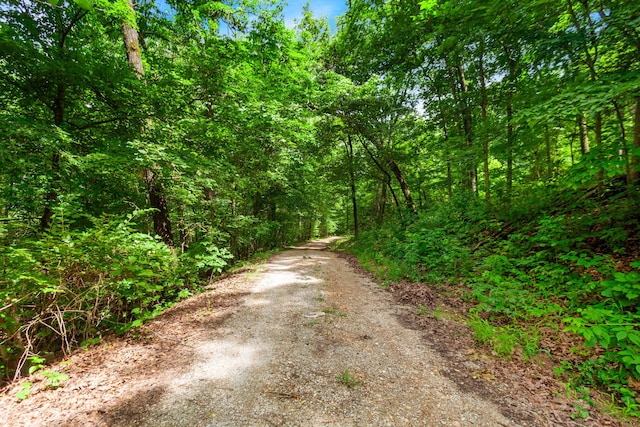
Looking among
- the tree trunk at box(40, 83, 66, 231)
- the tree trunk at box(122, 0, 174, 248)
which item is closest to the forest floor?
the tree trunk at box(122, 0, 174, 248)

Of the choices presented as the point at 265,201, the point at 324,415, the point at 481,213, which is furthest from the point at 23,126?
the point at 265,201

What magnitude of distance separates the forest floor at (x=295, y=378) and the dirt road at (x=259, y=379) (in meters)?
0.01

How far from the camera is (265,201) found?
56.2 ft

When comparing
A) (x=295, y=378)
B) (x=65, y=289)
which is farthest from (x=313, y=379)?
(x=65, y=289)

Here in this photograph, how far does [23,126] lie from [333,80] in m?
9.71

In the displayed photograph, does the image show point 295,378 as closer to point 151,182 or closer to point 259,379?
point 259,379

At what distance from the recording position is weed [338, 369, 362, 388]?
3.26 m

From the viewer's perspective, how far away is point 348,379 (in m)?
3.32

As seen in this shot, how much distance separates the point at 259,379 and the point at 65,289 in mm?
3077

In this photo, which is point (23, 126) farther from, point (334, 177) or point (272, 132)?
point (334, 177)

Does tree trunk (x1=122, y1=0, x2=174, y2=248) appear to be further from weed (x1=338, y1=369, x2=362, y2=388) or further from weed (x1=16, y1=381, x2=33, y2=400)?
weed (x1=338, y1=369, x2=362, y2=388)

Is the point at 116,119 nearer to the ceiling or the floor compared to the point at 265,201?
nearer to the ceiling

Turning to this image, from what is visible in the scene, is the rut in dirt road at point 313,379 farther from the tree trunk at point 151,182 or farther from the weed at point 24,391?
the tree trunk at point 151,182

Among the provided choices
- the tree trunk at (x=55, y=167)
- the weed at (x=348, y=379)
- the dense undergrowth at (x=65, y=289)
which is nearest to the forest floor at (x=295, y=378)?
the weed at (x=348, y=379)
